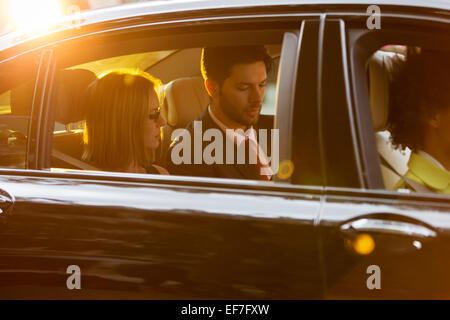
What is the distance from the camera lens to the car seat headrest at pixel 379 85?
2.06 m

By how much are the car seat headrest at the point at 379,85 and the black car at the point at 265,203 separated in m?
0.01

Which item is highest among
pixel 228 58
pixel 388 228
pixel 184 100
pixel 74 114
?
pixel 184 100

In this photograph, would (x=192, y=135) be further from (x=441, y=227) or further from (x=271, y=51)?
(x=441, y=227)

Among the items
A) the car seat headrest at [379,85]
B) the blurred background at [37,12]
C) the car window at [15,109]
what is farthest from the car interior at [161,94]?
the car seat headrest at [379,85]

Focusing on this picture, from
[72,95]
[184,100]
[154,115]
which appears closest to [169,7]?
[72,95]

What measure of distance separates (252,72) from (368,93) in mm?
871

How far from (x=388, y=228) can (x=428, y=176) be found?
48cm

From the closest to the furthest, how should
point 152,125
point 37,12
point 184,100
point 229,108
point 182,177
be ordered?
point 182,177 → point 152,125 → point 229,108 → point 37,12 → point 184,100

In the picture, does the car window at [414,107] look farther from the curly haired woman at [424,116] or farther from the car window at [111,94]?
the car window at [111,94]

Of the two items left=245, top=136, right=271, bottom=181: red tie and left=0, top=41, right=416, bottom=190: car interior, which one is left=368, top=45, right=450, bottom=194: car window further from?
left=245, top=136, right=271, bottom=181: red tie

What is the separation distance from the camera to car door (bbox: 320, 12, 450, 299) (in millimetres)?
1684

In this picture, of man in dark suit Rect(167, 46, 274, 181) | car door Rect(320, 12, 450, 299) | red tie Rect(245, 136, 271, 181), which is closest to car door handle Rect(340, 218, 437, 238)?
→ car door Rect(320, 12, 450, 299)

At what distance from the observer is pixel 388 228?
1718 millimetres

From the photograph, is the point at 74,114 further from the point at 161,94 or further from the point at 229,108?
the point at 161,94
